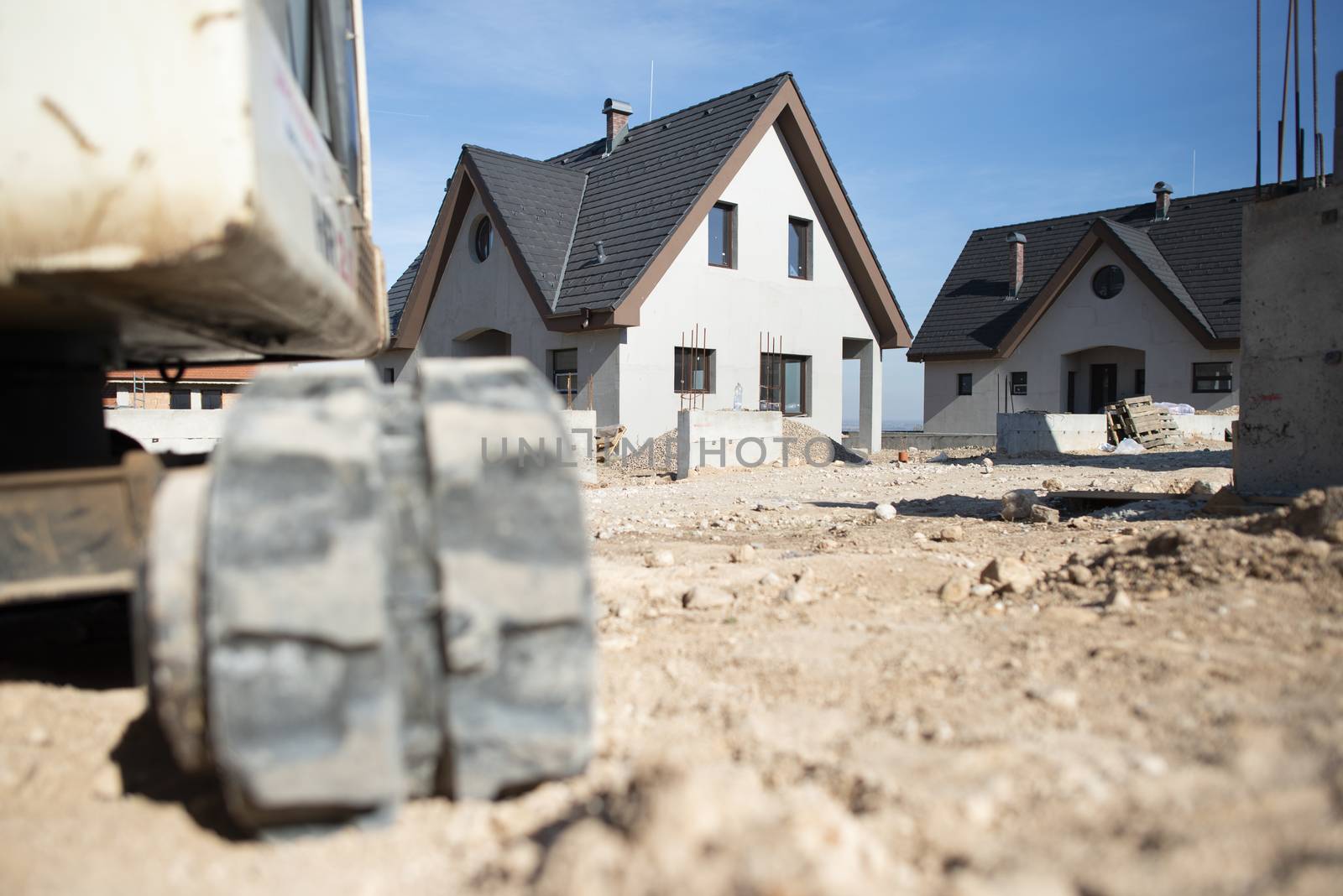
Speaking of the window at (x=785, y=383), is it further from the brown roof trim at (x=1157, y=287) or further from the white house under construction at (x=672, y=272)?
the brown roof trim at (x=1157, y=287)

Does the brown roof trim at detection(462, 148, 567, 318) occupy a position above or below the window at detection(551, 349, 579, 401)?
above

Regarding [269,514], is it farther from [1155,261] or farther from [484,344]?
[1155,261]

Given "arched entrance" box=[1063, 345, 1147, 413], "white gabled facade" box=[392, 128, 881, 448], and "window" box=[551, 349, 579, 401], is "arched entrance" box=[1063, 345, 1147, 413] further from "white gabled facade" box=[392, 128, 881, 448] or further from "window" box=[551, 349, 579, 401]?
"window" box=[551, 349, 579, 401]

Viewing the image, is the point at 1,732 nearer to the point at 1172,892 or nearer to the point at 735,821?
the point at 735,821

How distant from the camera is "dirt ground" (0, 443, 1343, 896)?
5.15 feet

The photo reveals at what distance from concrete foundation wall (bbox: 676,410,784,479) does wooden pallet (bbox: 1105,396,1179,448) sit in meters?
8.07

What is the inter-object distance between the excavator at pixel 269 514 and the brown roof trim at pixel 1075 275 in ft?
82.8

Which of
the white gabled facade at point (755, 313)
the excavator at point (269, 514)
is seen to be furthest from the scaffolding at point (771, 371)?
the excavator at point (269, 514)

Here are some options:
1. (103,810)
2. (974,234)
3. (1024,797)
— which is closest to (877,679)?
(1024,797)

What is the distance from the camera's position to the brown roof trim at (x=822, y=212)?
16047mm

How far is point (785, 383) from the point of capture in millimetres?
19344

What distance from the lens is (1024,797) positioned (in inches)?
73.4

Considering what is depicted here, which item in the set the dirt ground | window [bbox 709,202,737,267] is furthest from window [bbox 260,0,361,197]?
window [bbox 709,202,737,267]

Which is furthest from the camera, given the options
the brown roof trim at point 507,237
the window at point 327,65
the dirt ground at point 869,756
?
the brown roof trim at point 507,237
